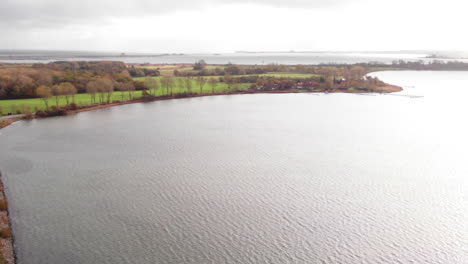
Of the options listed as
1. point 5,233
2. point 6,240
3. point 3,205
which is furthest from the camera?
point 3,205

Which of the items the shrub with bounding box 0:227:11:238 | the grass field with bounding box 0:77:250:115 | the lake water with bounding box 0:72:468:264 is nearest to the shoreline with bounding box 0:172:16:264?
the shrub with bounding box 0:227:11:238

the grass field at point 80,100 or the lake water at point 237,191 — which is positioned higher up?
the grass field at point 80,100

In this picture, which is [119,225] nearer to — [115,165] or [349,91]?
[115,165]

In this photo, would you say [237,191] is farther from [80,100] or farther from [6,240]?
[80,100]

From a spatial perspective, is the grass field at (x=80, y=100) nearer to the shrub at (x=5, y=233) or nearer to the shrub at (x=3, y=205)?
the shrub at (x=3, y=205)

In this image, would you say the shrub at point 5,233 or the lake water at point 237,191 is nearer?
the lake water at point 237,191

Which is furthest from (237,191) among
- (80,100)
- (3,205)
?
(80,100)

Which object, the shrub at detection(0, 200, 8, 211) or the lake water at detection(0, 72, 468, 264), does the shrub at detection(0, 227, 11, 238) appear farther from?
the shrub at detection(0, 200, 8, 211)

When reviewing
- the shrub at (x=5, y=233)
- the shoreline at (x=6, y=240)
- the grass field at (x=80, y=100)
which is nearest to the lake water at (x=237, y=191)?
the shoreline at (x=6, y=240)
